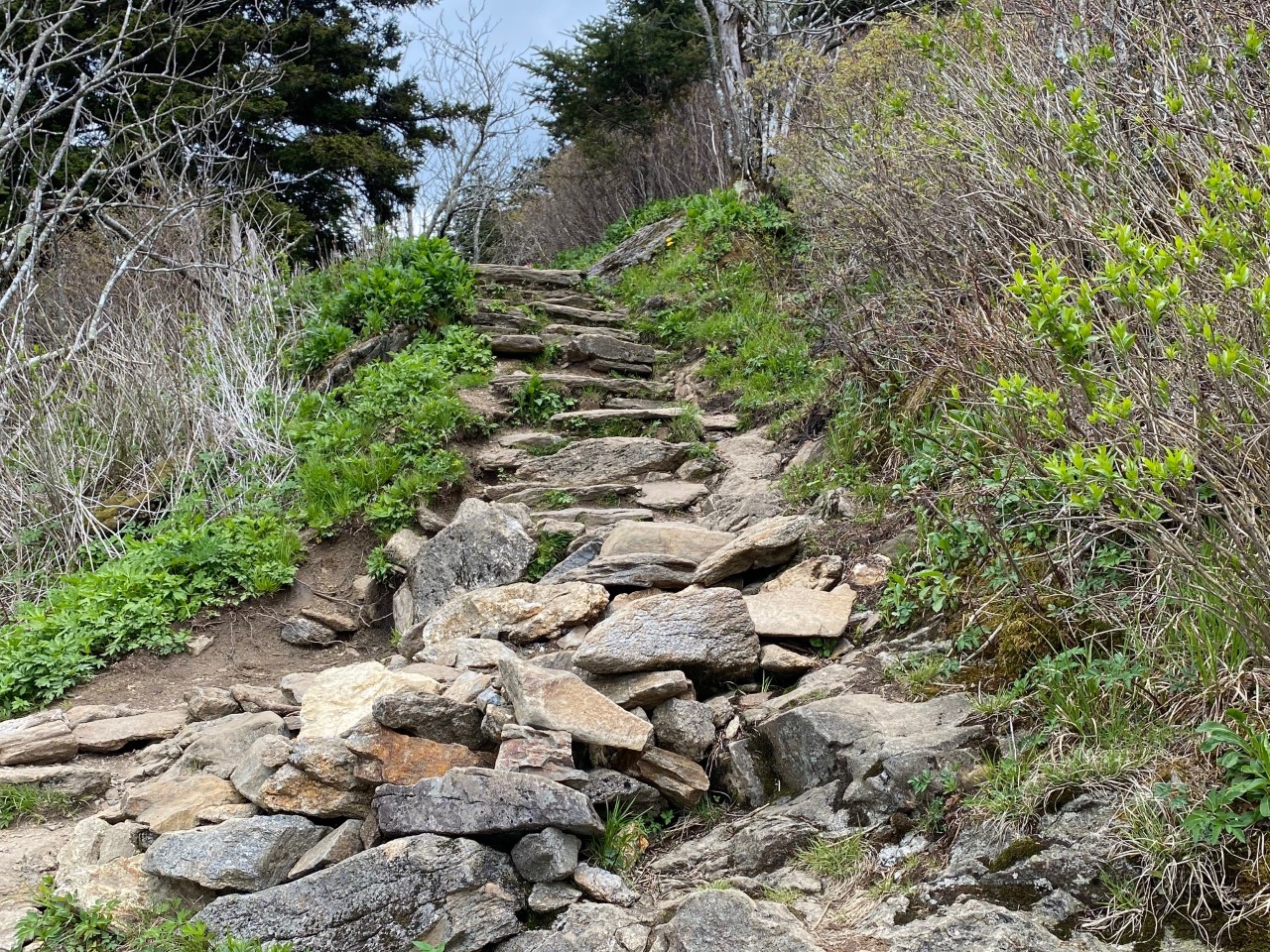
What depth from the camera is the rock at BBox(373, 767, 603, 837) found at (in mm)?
3070

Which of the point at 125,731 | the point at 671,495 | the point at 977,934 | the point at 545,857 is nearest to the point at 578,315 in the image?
the point at 671,495

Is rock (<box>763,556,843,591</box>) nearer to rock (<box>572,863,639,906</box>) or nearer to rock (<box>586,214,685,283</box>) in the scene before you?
rock (<box>572,863,639,906</box>)

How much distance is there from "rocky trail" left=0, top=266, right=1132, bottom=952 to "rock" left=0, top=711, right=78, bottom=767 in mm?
14

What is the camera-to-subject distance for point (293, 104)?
52.6ft

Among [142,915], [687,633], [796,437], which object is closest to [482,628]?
[687,633]

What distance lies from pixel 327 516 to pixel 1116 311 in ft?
17.9

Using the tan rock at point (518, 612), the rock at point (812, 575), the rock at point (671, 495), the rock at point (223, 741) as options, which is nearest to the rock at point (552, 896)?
the rock at point (223, 741)

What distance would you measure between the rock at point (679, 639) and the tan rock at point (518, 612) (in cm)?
74

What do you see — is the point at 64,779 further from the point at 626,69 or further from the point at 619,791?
the point at 626,69

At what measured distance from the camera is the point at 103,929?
312 cm

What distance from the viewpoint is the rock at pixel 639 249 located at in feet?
38.1

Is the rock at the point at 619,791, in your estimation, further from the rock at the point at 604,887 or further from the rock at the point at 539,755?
the rock at the point at 604,887

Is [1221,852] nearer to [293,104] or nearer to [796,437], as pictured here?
[796,437]

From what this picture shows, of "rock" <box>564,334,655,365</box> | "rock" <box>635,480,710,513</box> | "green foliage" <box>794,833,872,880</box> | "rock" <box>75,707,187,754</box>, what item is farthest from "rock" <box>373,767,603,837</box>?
"rock" <box>564,334,655,365</box>
